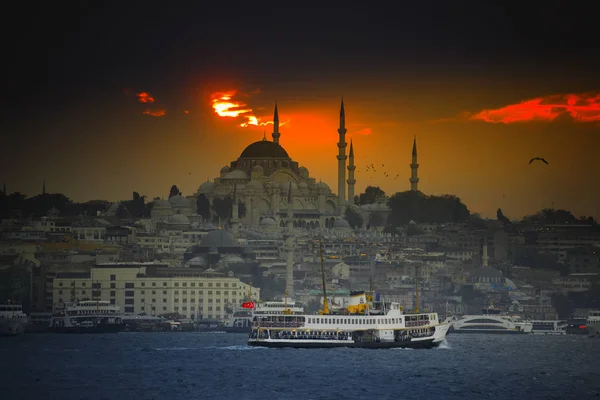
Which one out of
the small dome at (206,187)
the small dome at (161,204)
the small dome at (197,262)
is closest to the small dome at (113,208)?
the small dome at (161,204)

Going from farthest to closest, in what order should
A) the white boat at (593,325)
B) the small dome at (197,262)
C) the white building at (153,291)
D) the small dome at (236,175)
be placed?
the small dome at (236,175), the small dome at (197,262), the white building at (153,291), the white boat at (593,325)

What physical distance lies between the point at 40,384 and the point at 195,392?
524 centimetres

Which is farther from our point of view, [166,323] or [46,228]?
[46,228]

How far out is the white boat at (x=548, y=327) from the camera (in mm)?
91250

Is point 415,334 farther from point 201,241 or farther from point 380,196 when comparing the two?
point 380,196

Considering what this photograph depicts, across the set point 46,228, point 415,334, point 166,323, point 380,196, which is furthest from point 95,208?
point 415,334

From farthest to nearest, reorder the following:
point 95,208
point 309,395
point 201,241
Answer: point 95,208
point 201,241
point 309,395

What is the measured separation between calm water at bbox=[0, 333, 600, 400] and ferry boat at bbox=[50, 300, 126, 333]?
25.7 ft

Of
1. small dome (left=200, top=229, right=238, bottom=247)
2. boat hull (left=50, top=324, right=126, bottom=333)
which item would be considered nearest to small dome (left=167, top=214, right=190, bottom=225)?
small dome (left=200, top=229, right=238, bottom=247)

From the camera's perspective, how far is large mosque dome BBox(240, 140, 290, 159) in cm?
14075

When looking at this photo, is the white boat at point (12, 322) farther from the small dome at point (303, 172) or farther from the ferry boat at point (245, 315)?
the small dome at point (303, 172)

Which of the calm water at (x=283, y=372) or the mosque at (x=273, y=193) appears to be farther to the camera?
the mosque at (x=273, y=193)

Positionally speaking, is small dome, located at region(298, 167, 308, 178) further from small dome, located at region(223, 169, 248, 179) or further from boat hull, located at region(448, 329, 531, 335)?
boat hull, located at region(448, 329, 531, 335)

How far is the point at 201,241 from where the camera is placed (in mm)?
118188
